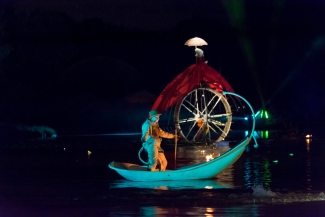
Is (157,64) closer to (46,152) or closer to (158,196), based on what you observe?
(46,152)

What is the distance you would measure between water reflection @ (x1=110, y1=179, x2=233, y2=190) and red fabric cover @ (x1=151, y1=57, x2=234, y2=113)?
552cm

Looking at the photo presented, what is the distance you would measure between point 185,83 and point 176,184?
6889 mm

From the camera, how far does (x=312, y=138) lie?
116 ft

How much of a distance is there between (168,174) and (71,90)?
1344 inches

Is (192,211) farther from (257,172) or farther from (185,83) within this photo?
(185,83)

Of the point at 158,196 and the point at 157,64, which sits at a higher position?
the point at 157,64

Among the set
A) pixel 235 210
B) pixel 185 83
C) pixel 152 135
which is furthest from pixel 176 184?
pixel 185 83

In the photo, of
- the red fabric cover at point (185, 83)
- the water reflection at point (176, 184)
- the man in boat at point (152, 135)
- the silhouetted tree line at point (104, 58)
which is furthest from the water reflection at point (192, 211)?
the silhouetted tree line at point (104, 58)

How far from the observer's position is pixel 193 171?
17891 mm

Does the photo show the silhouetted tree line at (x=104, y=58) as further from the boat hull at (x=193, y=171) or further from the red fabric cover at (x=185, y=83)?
the boat hull at (x=193, y=171)

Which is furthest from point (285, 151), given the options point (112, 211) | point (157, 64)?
point (157, 64)

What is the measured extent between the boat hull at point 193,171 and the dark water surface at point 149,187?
0.21 metres

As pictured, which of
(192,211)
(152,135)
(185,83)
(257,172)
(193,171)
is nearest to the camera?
(192,211)

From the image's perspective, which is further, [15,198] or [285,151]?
[285,151]
